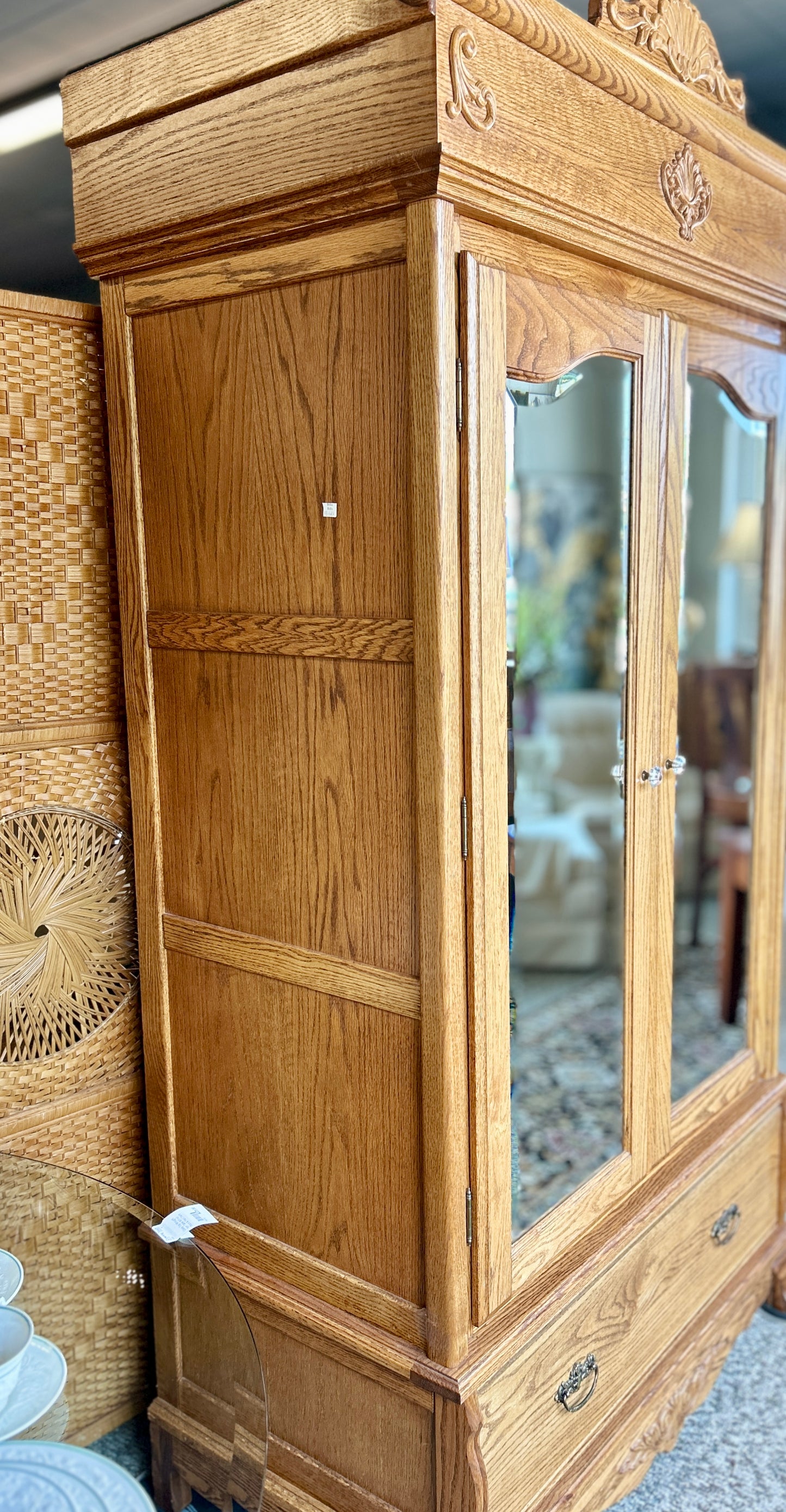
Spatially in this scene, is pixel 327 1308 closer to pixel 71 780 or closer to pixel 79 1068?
pixel 79 1068

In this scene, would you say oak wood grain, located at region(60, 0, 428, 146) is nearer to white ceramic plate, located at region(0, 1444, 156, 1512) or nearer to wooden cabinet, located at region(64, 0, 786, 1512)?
wooden cabinet, located at region(64, 0, 786, 1512)

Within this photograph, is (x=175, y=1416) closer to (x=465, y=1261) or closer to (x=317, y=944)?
(x=465, y=1261)

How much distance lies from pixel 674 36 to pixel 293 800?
1127 mm

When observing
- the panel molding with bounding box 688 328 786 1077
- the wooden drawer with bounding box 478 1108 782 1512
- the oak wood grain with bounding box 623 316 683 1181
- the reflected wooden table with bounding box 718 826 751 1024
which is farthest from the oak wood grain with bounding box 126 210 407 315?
the reflected wooden table with bounding box 718 826 751 1024

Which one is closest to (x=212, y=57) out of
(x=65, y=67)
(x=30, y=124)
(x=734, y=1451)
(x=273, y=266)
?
(x=273, y=266)

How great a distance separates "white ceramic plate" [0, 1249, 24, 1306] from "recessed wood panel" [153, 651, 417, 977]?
46cm

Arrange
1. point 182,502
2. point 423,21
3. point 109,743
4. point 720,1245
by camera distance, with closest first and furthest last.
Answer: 1. point 423,21
2. point 182,502
3. point 109,743
4. point 720,1245

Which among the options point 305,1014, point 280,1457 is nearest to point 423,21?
point 305,1014

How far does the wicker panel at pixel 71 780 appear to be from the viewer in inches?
60.4

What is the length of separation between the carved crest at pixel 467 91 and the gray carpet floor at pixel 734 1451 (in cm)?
188

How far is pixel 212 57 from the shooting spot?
128cm

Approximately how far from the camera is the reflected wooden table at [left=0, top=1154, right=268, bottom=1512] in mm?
1069

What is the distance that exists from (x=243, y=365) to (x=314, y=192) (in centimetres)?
21

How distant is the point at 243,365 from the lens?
1.34 m
